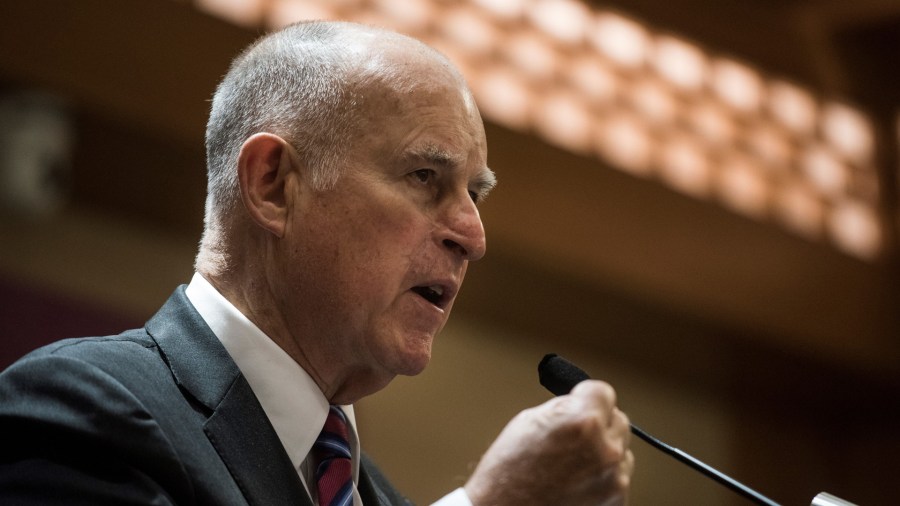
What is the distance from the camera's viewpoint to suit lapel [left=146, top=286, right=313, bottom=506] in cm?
159

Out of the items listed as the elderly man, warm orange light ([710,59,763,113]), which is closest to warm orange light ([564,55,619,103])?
warm orange light ([710,59,763,113])

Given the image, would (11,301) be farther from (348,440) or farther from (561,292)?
(348,440)

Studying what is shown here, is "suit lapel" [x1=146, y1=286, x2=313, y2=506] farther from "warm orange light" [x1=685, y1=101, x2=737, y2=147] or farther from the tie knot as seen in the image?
"warm orange light" [x1=685, y1=101, x2=737, y2=147]

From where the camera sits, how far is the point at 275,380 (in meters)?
1.75

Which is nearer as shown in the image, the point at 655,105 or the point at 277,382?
the point at 277,382

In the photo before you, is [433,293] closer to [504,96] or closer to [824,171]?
[504,96]

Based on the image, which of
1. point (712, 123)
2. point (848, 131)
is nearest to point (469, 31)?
point (712, 123)

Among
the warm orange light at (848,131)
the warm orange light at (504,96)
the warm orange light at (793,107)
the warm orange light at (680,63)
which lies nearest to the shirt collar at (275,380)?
the warm orange light at (504,96)

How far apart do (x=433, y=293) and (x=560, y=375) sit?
28cm

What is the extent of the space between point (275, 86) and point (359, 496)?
0.67 metres

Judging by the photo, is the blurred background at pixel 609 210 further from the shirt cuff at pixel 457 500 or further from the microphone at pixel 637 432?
the shirt cuff at pixel 457 500

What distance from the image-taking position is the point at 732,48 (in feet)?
17.8

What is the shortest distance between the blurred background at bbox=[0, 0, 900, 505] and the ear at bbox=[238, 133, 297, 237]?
83.3 inches

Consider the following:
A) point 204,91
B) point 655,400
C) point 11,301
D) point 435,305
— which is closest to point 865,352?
point 655,400
